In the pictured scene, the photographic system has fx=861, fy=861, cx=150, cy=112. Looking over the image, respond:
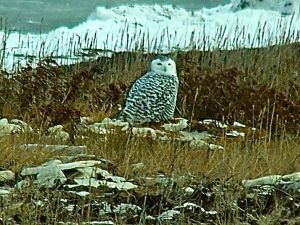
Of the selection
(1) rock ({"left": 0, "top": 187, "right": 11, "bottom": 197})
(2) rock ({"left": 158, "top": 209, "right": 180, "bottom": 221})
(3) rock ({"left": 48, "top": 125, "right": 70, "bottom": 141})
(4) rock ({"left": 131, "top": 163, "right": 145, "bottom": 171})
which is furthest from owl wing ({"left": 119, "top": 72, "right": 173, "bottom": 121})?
(2) rock ({"left": 158, "top": 209, "right": 180, "bottom": 221})

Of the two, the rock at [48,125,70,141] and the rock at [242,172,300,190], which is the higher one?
the rock at [242,172,300,190]

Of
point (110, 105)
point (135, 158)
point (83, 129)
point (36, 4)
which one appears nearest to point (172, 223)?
point (135, 158)

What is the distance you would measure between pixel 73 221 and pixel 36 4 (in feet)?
42.4

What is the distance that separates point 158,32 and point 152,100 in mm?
6309

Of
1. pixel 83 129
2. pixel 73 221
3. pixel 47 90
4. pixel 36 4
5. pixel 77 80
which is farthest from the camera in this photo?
pixel 36 4

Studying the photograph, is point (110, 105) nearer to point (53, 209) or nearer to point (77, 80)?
point (77, 80)

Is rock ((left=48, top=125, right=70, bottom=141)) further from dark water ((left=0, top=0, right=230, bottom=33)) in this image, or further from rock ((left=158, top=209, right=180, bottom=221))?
dark water ((left=0, top=0, right=230, bottom=33))

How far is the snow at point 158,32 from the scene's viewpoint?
10.4m

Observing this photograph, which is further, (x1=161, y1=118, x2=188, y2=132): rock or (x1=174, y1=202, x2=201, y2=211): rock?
(x1=161, y1=118, x2=188, y2=132): rock

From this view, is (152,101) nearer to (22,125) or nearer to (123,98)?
(123,98)

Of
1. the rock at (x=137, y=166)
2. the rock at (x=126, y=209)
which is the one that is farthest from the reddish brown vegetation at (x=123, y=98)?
the rock at (x=126, y=209)

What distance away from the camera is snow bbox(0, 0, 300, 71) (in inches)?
411

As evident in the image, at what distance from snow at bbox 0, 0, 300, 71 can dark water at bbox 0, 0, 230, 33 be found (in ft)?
1.05

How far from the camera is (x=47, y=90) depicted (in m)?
7.72
